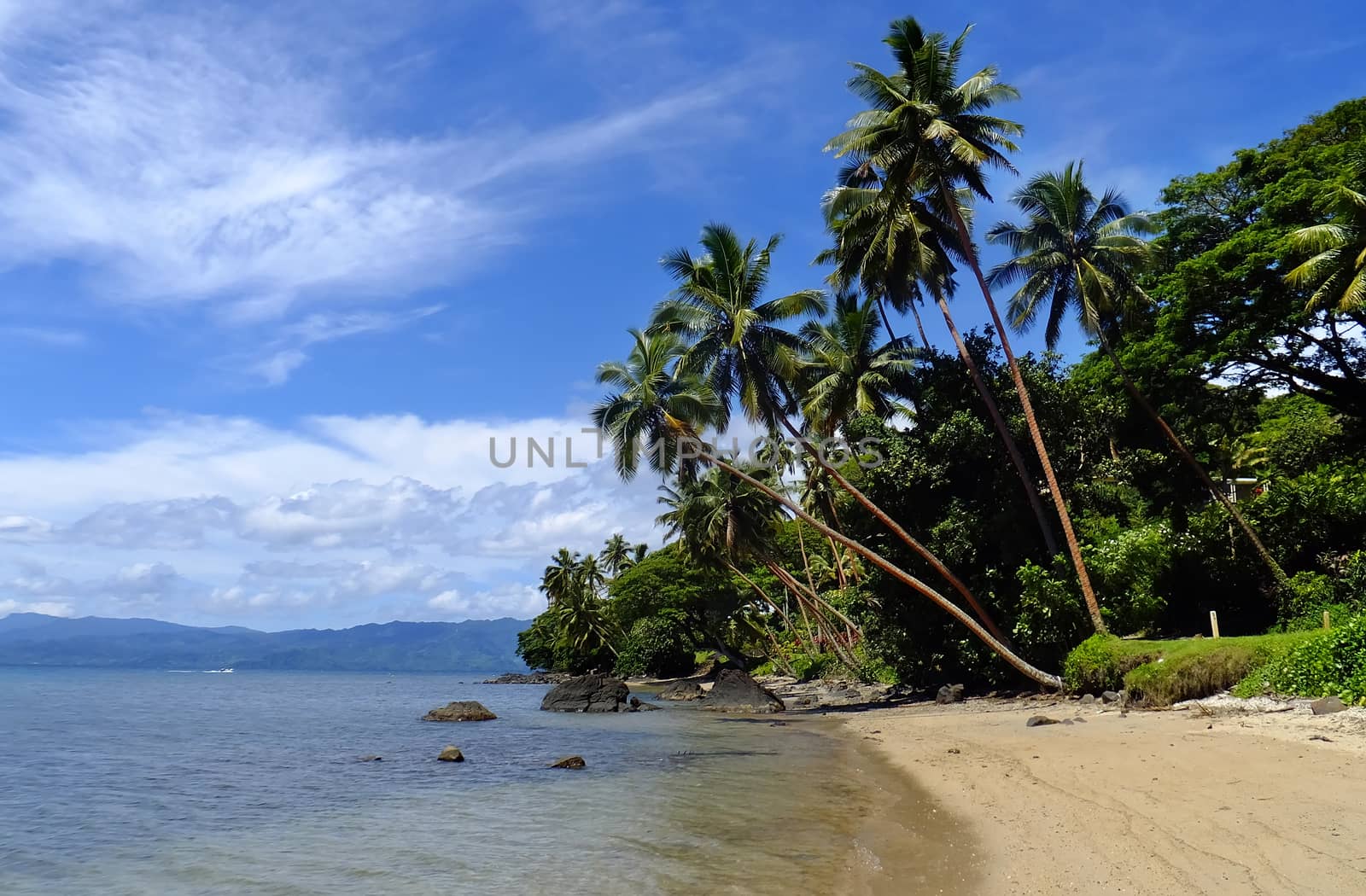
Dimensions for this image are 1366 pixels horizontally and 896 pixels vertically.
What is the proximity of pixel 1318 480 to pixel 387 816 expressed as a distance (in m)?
25.5

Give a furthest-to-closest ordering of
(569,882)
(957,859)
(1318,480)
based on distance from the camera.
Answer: (1318,480) → (569,882) → (957,859)

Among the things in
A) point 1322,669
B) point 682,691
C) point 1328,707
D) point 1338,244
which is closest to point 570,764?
point 1328,707

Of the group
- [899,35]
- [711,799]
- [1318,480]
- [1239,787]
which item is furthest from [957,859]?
[1318,480]

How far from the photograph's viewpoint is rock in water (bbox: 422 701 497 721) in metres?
33.5

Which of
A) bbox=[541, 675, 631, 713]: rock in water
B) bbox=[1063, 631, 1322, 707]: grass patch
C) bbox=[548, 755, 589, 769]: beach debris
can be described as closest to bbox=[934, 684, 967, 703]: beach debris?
bbox=[1063, 631, 1322, 707]: grass patch

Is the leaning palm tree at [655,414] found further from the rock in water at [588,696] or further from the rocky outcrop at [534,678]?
the rocky outcrop at [534,678]

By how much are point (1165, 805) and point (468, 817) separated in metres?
9.31

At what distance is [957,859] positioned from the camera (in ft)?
26.6

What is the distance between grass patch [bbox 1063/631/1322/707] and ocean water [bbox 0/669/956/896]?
575 centimetres

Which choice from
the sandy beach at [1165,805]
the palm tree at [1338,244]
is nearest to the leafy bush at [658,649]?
the palm tree at [1338,244]

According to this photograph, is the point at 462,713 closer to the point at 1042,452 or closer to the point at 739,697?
the point at 739,697

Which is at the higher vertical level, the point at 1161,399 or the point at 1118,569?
the point at 1161,399

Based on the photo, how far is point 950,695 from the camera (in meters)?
25.0

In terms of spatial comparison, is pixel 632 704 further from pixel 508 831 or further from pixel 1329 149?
pixel 1329 149
